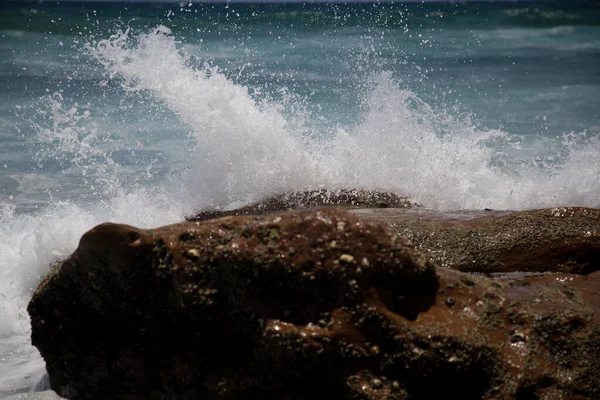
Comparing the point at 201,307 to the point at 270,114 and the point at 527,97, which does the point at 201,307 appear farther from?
the point at 527,97

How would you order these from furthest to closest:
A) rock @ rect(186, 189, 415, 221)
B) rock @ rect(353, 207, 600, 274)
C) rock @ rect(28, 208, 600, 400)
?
rock @ rect(186, 189, 415, 221) → rock @ rect(353, 207, 600, 274) → rock @ rect(28, 208, 600, 400)

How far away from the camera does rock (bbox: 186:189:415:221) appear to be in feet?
18.0

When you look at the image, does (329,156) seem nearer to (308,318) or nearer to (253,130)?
(253,130)

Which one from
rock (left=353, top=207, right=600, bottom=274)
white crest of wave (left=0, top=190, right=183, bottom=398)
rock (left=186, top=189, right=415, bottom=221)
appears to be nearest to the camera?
rock (left=353, top=207, right=600, bottom=274)

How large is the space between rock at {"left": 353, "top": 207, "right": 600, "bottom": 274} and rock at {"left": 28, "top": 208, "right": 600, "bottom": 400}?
713mm

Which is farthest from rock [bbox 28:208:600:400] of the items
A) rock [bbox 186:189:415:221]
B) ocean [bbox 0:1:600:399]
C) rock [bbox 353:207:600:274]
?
rock [bbox 186:189:415:221]

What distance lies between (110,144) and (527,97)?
7279 millimetres

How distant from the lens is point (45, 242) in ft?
17.7

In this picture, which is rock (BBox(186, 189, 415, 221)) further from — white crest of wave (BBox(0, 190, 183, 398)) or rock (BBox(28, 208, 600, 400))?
rock (BBox(28, 208, 600, 400))

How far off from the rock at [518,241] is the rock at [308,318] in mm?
713

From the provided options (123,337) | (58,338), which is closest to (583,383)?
(123,337)

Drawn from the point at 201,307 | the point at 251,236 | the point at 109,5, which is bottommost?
the point at 109,5

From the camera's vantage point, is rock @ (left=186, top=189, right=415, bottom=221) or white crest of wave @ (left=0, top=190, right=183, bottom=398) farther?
rock @ (left=186, top=189, right=415, bottom=221)

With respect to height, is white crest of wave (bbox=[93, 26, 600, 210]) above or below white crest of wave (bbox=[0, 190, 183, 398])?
above
